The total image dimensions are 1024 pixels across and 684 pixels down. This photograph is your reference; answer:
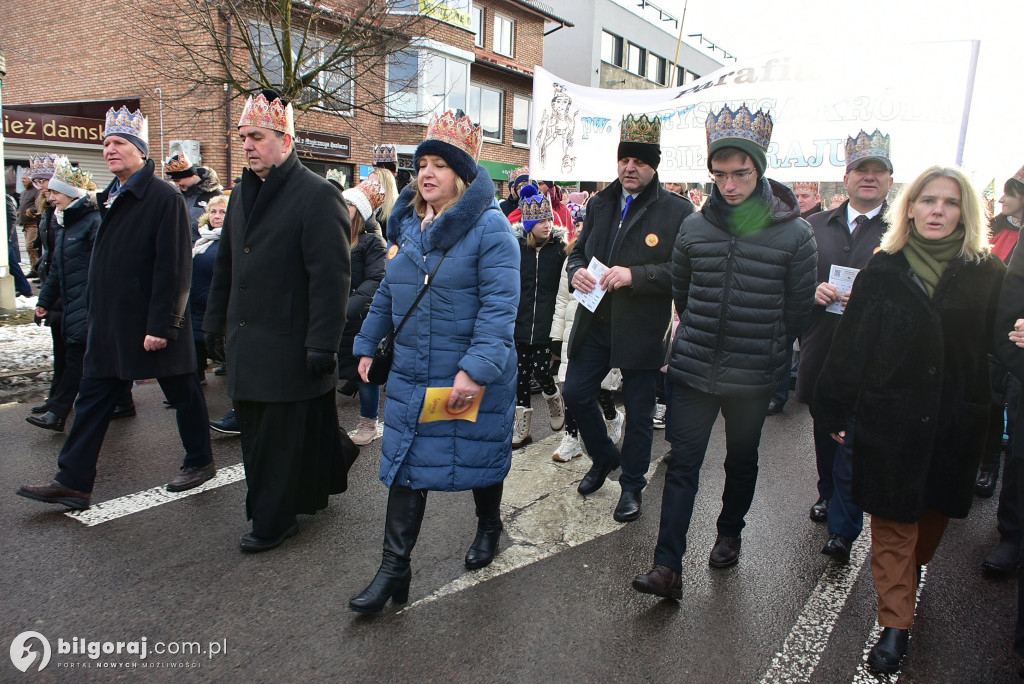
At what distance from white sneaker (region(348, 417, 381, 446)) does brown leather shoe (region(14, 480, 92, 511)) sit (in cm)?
183

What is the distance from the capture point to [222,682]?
2.48 metres

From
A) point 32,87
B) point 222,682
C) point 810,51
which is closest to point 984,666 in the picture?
point 222,682

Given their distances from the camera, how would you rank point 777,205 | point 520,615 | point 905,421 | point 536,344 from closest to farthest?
point 905,421 → point 520,615 → point 777,205 → point 536,344

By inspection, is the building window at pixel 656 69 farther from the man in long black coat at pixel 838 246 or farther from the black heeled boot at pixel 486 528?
the black heeled boot at pixel 486 528

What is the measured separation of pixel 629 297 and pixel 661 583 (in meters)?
1.55

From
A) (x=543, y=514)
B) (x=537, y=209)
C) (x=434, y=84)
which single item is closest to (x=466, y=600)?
(x=543, y=514)

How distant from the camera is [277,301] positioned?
11.4 feet

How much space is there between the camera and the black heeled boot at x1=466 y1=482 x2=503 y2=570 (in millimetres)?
3336

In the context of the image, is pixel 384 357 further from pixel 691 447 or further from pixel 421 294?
pixel 691 447

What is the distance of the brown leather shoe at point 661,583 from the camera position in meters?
3.01

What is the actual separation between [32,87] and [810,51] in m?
24.5

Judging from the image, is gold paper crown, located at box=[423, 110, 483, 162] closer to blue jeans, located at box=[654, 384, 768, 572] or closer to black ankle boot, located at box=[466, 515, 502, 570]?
blue jeans, located at box=[654, 384, 768, 572]

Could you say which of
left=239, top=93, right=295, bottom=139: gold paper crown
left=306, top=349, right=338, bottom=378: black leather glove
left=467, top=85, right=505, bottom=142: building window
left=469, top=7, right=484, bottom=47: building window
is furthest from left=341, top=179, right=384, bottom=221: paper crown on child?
left=469, top=7, right=484, bottom=47: building window

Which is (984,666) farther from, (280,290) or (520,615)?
(280,290)
